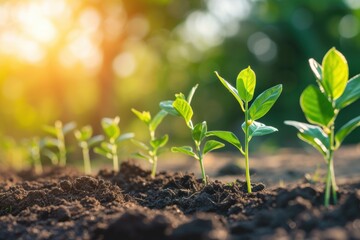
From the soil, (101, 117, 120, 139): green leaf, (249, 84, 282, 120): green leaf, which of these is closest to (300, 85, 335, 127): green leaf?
Answer: the soil

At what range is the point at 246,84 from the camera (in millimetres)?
2701

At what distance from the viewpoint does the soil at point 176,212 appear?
187 centimetres

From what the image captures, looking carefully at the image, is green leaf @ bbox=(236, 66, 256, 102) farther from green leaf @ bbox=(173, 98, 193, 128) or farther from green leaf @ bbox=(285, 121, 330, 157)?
green leaf @ bbox=(285, 121, 330, 157)

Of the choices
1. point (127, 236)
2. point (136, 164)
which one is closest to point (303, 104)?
point (127, 236)

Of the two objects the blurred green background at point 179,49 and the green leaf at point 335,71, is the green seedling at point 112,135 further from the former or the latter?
the blurred green background at point 179,49

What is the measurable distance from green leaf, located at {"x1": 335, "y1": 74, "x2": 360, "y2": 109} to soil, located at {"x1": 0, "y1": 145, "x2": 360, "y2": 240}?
40 centimetres

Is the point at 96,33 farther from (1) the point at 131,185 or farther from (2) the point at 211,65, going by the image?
(1) the point at 131,185

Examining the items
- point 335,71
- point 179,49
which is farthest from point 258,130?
point 179,49

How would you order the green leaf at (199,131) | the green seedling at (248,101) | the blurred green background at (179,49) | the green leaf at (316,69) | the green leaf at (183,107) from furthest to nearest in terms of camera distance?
the blurred green background at (179,49) → the green leaf at (199,131) → the green leaf at (183,107) → the green seedling at (248,101) → the green leaf at (316,69)

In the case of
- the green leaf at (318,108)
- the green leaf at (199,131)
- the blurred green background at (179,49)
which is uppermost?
the blurred green background at (179,49)

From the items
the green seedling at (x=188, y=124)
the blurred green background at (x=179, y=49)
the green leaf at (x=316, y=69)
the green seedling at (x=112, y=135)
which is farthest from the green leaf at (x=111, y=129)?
the blurred green background at (x=179, y=49)

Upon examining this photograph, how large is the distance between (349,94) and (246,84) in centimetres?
59

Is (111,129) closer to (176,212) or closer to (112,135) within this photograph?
(112,135)

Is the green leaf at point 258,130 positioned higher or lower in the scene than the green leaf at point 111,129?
lower
